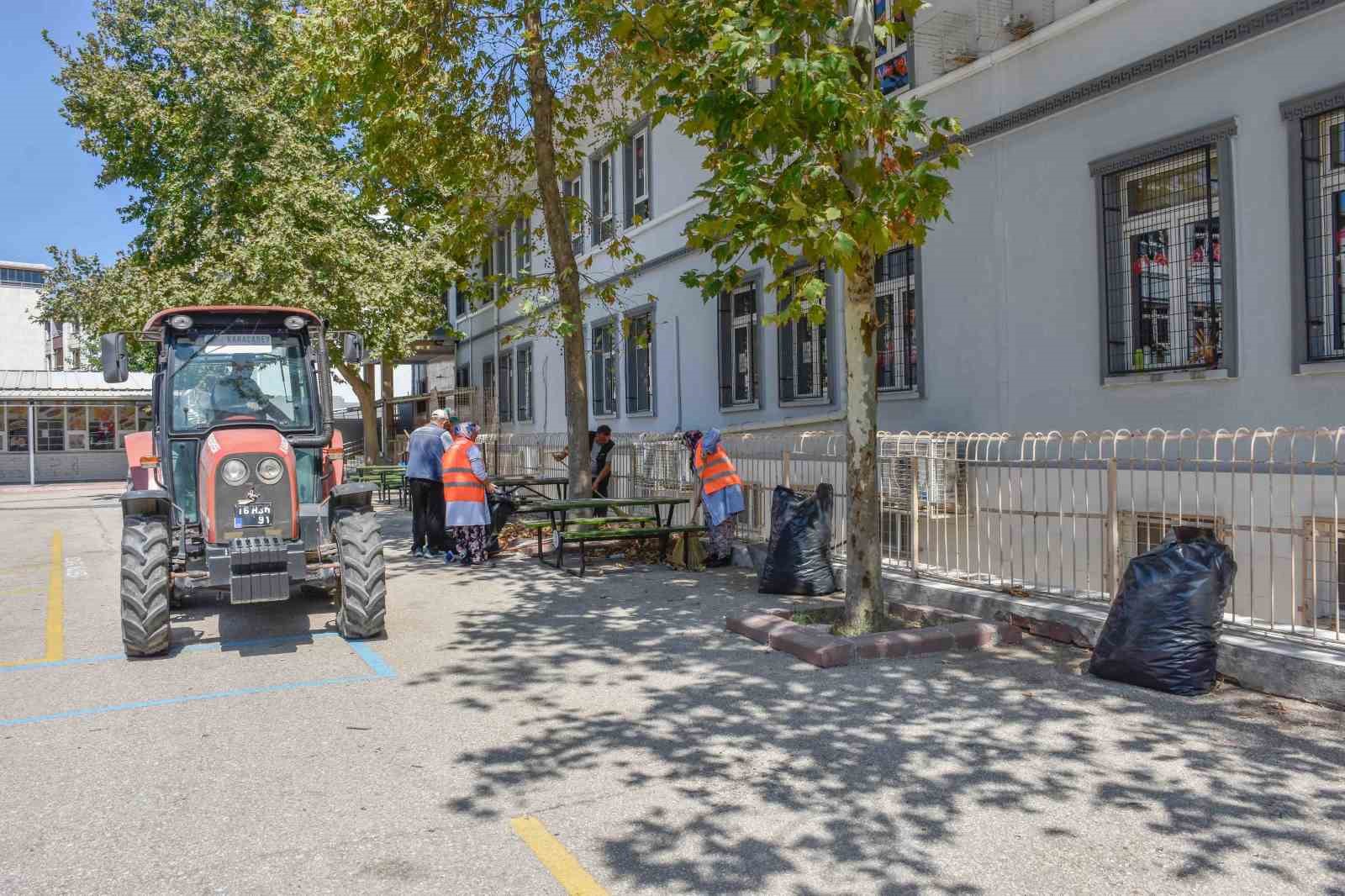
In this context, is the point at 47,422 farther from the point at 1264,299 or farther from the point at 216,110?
the point at 1264,299

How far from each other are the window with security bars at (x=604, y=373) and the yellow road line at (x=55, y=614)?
10006 millimetres

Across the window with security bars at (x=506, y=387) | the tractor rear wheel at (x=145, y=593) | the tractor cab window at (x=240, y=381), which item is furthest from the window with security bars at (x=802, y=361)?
the window with security bars at (x=506, y=387)

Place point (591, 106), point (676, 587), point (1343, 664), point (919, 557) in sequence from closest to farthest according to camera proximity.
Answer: point (1343, 664)
point (919, 557)
point (676, 587)
point (591, 106)

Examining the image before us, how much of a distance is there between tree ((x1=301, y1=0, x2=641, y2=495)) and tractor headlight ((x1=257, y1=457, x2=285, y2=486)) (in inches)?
220

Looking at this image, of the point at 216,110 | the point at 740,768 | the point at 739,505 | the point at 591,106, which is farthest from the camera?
the point at 216,110

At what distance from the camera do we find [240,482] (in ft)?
26.9

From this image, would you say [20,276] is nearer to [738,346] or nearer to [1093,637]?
[738,346]

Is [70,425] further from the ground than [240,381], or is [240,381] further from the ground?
[70,425]

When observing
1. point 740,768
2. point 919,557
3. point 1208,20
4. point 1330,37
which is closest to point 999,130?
point 1208,20

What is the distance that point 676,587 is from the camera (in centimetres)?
1084

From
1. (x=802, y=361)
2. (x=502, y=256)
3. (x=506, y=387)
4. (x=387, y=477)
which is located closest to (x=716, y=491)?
(x=802, y=361)

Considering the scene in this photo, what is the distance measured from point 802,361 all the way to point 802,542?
566 cm

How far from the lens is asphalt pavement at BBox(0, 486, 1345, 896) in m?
4.00

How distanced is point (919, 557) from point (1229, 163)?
416cm
